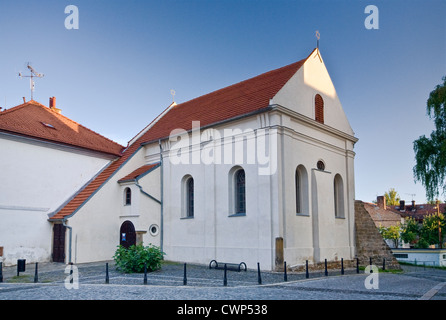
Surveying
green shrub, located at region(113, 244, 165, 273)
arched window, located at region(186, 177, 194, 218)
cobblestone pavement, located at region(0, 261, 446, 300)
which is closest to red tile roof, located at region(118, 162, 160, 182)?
arched window, located at region(186, 177, 194, 218)

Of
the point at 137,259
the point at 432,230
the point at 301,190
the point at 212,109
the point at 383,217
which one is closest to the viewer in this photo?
the point at 137,259

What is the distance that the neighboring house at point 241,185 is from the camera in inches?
732

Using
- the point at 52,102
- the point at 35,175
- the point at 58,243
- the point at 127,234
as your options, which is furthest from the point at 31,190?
the point at 52,102

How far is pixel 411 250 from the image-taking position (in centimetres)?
3869

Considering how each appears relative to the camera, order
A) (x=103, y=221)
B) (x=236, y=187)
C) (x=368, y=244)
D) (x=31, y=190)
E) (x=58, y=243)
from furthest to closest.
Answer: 1. (x=368, y=244)
2. (x=103, y=221)
3. (x=58, y=243)
4. (x=31, y=190)
5. (x=236, y=187)

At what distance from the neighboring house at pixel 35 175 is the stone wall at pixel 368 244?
16.1 meters

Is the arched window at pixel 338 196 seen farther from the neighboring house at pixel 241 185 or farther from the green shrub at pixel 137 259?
the green shrub at pixel 137 259

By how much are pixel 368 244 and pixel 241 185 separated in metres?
8.62

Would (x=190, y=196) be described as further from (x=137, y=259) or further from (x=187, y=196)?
(x=137, y=259)

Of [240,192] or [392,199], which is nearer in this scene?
[240,192]

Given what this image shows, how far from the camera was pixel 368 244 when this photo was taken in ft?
75.4

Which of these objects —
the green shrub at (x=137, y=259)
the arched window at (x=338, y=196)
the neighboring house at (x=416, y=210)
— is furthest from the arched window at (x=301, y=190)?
the neighboring house at (x=416, y=210)

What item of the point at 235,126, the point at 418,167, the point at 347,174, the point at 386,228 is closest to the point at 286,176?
the point at 235,126

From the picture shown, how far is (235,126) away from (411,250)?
27400 millimetres
